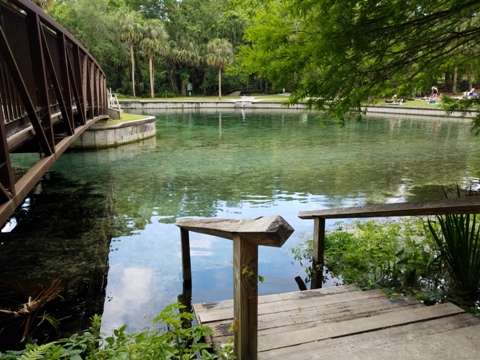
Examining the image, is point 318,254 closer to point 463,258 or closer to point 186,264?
point 186,264

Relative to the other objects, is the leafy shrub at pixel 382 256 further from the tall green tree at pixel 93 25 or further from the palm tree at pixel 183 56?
the palm tree at pixel 183 56

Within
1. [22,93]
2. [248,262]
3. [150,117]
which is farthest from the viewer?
[150,117]

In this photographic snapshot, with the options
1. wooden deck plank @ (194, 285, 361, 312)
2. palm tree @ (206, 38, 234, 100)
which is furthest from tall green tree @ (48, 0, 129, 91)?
wooden deck plank @ (194, 285, 361, 312)

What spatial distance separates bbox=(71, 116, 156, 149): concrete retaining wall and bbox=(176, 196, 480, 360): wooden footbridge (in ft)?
46.5

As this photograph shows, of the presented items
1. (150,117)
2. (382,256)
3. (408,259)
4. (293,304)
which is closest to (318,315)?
(293,304)

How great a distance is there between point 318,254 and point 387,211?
209 cm

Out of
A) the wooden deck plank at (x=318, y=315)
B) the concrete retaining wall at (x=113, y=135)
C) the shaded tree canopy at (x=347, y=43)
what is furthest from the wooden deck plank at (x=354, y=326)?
the concrete retaining wall at (x=113, y=135)

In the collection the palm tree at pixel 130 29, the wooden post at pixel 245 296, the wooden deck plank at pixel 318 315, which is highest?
the palm tree at pixel 130 29

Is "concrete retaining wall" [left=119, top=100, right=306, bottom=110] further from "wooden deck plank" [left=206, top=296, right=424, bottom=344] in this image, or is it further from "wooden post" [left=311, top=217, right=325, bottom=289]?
"wooden deck plank" [left=206, top=296, right=424, bottom=344]

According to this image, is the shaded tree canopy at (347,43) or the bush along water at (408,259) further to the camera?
the shaded tree canopy at (347,43)

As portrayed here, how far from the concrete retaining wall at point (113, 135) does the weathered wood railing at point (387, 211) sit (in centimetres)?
1364

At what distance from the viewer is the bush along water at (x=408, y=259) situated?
146 inches

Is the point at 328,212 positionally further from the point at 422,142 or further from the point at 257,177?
the point at 422,142

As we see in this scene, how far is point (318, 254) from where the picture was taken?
5383 mm
